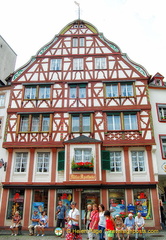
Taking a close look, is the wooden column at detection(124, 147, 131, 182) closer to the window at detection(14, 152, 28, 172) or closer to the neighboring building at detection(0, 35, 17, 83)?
the window at detection(14, 152, 28, 172)

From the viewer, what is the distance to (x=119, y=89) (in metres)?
19.4

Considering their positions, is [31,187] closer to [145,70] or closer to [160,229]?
[160,229]

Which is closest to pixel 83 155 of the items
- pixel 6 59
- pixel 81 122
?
pixel 81 122

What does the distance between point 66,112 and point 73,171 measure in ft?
16.3

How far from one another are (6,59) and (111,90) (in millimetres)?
15245

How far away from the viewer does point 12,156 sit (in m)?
18.1

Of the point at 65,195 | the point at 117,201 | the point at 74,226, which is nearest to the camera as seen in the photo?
the point at 74,226

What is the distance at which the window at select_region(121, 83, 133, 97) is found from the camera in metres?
19.3

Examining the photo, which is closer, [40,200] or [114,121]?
[40,200]

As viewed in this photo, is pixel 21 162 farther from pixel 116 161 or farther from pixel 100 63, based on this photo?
pixel 100 63

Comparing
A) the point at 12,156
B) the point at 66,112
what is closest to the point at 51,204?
the point at 12,156

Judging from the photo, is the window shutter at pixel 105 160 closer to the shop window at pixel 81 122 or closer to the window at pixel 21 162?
the shop window at pixel 81 122

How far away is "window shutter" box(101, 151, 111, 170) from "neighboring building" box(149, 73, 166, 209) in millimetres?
3884

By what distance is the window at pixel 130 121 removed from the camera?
59.9ft
